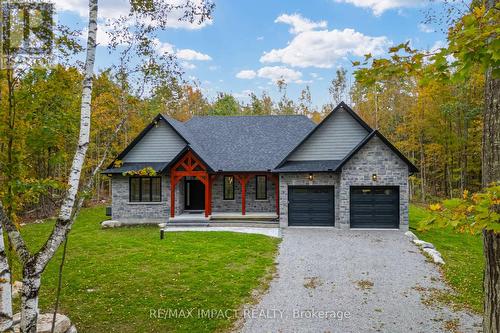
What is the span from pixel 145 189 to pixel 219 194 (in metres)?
4.38

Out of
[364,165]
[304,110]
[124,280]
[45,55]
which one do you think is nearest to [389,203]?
[364,165]

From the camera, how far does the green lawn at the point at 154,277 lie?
A: 6844mm

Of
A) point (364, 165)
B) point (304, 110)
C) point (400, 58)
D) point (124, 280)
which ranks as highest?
point (304, 110)

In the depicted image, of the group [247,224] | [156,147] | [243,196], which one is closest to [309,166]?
[243,196]

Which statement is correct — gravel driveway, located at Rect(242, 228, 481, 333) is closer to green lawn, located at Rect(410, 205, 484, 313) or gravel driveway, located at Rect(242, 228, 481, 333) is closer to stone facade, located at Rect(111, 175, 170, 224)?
green lawn, located at Rect(410, 205, 484, 313)

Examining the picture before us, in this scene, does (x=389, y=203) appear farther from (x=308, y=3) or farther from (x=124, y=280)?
(x=124, y=280)

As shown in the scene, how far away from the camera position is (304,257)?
11336 mm

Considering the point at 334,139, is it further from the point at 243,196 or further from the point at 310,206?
the point at 243,196

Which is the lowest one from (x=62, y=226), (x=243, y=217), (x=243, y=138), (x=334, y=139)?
(x=243, y=217)

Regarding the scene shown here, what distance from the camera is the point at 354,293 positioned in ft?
26.9

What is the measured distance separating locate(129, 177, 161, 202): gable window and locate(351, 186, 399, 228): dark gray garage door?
10919mm

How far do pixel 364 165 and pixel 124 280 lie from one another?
39.2ft

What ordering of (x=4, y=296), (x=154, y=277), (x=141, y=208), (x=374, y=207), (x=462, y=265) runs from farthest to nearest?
(x=141, y=208), (x=374, y=207), (x=462, y=265), (x=154, y=277), (x=4, y=296)

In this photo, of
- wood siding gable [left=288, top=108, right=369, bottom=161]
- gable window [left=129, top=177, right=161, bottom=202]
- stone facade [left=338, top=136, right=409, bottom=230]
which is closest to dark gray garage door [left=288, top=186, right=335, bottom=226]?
stone facade [left=338, top=136, right=409, bottom=230]
